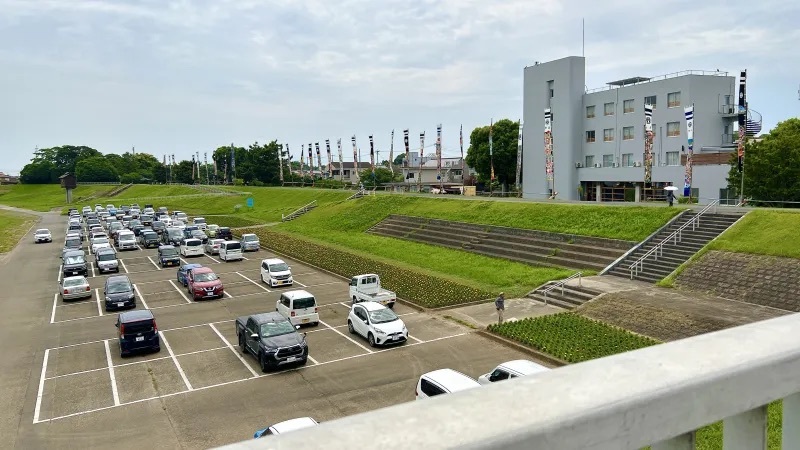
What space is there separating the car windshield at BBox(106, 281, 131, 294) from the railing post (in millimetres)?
29246

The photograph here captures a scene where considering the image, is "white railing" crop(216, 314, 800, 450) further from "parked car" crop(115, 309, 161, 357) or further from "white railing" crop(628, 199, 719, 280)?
"white railing" crop(628, 199, 719, 280)

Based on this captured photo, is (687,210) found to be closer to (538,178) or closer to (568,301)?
(568,301)

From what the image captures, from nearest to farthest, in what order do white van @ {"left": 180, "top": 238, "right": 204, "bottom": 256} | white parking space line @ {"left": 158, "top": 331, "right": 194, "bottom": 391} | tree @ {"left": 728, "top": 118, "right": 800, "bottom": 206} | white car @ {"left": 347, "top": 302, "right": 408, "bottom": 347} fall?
white parking space line @ {"left": 158, "top": 331, "right": 194, "bottom": 391} → white car @ {"left": 347, "top": 302, "right": 408, "bottom": 347} → tree @ {"left": 728, "top": 118, "right": 800, "bottom": 206} → white van @ {"left": 180, "top": 238, "right": 204, "bottom": 256}

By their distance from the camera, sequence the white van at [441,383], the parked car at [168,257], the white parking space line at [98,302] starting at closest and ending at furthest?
the white van at [441,383] → the white parking space line at [98,302] → the parked car at [168,257]

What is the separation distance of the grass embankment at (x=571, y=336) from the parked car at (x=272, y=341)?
292 inches

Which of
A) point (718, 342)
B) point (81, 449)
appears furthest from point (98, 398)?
point (718, 342)

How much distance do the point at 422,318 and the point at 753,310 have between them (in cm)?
1293

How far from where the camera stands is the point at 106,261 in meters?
37.7

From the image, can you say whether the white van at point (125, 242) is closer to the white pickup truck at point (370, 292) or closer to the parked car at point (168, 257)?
the parked car at point (168, 257)

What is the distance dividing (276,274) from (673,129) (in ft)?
129

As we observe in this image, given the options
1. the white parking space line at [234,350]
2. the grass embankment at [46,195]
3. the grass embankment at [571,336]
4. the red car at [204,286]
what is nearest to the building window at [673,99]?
the grass embankment at [571,336]

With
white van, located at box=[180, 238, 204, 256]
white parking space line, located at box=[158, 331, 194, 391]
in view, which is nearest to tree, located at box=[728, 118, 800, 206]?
white parking space line, located at box=[158, 331, 194, 391]

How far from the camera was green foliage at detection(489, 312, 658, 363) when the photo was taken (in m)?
18.2

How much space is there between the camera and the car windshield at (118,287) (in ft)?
88.9
